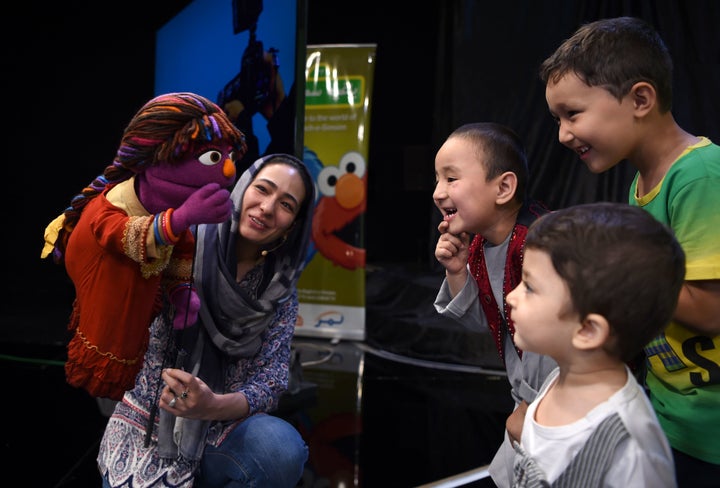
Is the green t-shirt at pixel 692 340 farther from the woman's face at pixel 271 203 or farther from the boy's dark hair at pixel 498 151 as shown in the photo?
the woman's face at pixel 271 203

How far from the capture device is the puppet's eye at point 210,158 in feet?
4.88

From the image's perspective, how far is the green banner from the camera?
16.1 ft

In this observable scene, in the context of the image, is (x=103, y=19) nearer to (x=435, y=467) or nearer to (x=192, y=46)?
(x=192, y=46)

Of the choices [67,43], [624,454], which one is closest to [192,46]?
[624,454]

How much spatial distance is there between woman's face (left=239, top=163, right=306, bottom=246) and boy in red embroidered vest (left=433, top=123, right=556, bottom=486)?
45cm

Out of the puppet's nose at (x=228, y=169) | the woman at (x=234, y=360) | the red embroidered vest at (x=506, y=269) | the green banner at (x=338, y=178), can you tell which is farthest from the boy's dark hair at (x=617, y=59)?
the green banner at (x=338, y=178)

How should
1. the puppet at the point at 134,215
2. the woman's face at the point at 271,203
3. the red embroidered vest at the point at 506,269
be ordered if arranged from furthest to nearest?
the woman's face at the point at 271,203 < the red embroidered vest at the point at 506,269 < the puppet at the point at 134,215

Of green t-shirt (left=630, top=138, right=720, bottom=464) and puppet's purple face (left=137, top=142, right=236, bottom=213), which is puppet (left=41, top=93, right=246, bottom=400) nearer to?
puppet's purple face (left=137, top=142, right=236, bottom=213)

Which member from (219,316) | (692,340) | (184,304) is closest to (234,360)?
(219,316)

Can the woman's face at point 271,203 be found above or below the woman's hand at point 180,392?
above

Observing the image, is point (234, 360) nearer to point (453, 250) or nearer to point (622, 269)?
point (453, 250)

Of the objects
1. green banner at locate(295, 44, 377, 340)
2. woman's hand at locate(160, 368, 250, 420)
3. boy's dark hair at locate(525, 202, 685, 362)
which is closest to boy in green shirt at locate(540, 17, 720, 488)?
boy's dark hair at locate(525, 202, 685, 362)

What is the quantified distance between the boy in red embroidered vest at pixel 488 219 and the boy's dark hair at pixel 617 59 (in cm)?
21

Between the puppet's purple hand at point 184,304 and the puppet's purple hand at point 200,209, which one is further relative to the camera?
the puppet's purple hand at point 184,304
